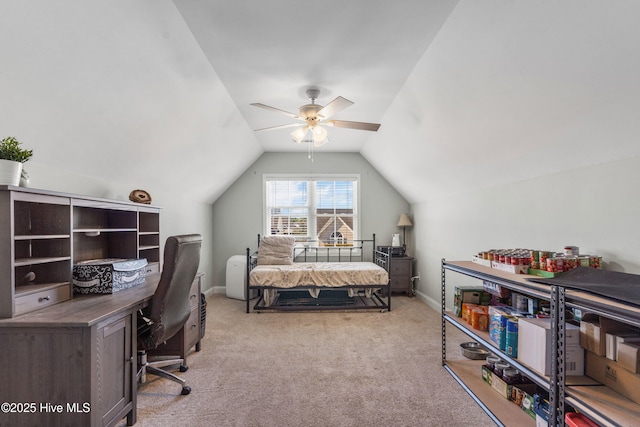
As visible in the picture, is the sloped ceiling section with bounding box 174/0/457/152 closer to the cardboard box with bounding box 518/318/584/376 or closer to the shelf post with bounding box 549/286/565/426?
the shelf post with bounding box 549/286/565/426

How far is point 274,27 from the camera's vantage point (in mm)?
2242

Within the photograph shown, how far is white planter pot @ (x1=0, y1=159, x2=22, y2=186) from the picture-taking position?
1.66 meters

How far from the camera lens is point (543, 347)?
5.56ft

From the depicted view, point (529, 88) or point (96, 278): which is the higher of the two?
point (529, 88)

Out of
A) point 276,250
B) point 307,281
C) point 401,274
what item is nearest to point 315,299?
point 307,281

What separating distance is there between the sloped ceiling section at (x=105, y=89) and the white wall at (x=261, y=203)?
2.33 m

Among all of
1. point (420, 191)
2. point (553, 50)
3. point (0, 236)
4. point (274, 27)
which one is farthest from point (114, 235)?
point (420, 191)

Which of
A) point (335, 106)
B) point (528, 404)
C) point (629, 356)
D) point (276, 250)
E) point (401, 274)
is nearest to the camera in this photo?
point (629, 356)

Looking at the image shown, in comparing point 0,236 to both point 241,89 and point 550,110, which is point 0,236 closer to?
point 241,89

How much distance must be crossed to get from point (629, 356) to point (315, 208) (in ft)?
16.1

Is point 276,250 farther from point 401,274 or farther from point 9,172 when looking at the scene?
point 9,172

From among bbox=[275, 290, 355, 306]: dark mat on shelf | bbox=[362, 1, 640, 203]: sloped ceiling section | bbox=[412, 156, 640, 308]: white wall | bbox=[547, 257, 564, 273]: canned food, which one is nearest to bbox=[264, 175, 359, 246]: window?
bbox=[275, 290, 355, 306]: dark mat on shelf

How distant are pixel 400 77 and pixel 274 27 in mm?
1274

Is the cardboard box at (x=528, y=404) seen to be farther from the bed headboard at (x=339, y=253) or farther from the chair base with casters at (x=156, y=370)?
the bed headboard at (x=339, y=253)
